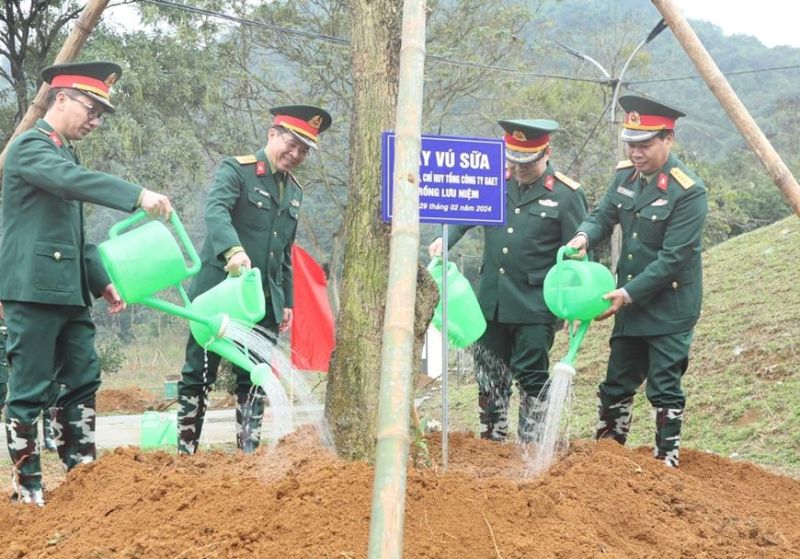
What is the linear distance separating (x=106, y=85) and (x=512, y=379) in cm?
278

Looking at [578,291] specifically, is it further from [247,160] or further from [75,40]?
[75,40]

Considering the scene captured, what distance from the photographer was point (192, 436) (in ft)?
18.8

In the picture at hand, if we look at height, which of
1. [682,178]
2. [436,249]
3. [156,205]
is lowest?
[436,249]

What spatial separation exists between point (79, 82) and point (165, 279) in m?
1.00

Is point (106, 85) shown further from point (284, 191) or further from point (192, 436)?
point (192, 436)

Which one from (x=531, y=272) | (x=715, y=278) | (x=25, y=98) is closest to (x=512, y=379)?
(x=531, y=272)

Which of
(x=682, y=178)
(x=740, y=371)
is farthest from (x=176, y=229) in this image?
(x=740, y=371)

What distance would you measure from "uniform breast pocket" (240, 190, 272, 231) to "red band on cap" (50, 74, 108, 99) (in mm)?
1204

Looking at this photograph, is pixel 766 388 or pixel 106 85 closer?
pixel 106 85

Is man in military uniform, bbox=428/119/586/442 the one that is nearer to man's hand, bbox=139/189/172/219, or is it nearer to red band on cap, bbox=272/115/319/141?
red band on cap, bbox=272/115/319/141

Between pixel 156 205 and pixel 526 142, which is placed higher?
pixel 526 142

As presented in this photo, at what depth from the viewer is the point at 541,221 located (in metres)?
6.03

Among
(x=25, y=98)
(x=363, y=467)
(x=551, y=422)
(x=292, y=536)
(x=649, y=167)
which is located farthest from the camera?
(x=25, y=98)

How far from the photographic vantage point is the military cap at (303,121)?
18.1 ft
